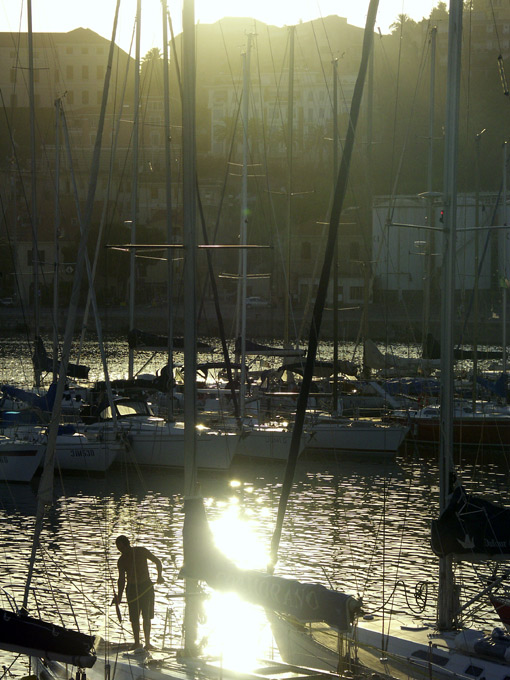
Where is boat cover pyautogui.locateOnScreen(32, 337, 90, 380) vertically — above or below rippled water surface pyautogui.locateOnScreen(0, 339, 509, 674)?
above

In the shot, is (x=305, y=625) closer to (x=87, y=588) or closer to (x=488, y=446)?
(x=87, y=588)

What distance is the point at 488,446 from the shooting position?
21422 mm

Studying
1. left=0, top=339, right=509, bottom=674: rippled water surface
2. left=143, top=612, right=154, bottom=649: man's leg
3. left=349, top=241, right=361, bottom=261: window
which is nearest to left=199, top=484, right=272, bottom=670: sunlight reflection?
left=0, top=339, right=509, bottom=674: rippled water surface

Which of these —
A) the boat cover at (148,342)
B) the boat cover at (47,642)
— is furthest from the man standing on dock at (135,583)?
the boat cover at (148,342)

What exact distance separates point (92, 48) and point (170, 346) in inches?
3141

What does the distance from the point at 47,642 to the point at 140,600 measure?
86.0 inches

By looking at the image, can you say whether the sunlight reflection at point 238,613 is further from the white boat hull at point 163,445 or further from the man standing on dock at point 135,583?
the white boat hull at point 163,445

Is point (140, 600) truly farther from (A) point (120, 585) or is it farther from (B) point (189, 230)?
(B) point (189, 230)

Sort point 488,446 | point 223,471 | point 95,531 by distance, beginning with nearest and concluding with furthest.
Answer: point 95,531 → point 223,471 → point 488,446

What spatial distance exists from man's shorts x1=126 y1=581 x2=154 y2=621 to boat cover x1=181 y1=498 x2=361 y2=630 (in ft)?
3.37

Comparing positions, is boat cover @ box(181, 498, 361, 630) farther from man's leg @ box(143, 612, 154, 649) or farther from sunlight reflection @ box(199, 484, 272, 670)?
man's leg @ box(143, 612, 154, 649)

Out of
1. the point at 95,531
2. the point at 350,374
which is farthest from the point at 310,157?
the point at 95,531

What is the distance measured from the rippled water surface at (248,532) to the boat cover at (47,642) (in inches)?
69.5

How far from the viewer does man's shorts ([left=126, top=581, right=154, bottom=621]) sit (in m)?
8.47
